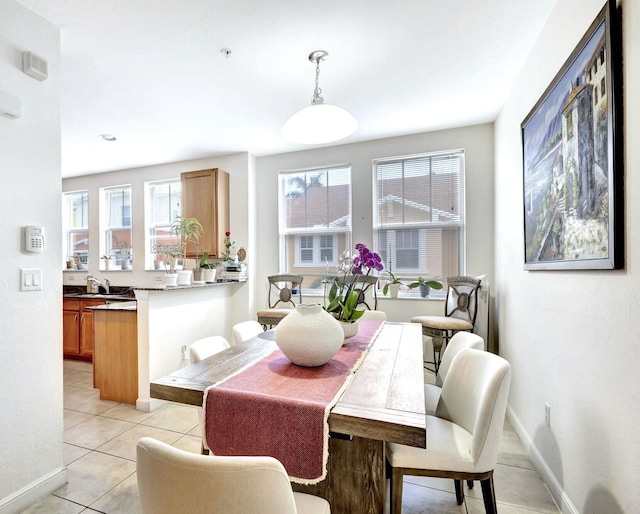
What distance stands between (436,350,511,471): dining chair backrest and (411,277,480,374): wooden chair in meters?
1.38

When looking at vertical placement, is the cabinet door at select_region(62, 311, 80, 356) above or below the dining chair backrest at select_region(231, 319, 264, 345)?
below

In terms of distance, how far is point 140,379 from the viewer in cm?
282

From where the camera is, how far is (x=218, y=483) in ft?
2.10

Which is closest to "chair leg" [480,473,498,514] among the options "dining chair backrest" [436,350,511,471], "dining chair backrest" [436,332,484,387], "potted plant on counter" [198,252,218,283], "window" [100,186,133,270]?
"dining chair backrest" [436,350,511,471]

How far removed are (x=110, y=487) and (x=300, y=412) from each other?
164cm

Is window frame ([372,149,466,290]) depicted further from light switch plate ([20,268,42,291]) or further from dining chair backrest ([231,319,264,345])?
light switch plate ([20,268,42,291])

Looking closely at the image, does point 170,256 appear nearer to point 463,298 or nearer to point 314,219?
point 314,219

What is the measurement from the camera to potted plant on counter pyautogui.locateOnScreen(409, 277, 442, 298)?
3.38 metres

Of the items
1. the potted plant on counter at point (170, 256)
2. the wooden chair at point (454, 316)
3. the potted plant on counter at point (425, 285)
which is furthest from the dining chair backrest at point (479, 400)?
the potted plant on counter at point (170, 256)

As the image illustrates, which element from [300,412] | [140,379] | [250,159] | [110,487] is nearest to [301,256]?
[250,159]

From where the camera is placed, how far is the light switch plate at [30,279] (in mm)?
1683

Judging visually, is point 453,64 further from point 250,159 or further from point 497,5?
point 250,159

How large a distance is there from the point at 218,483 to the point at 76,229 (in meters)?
6.04

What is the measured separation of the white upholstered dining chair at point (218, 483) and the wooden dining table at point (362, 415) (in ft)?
1.15
